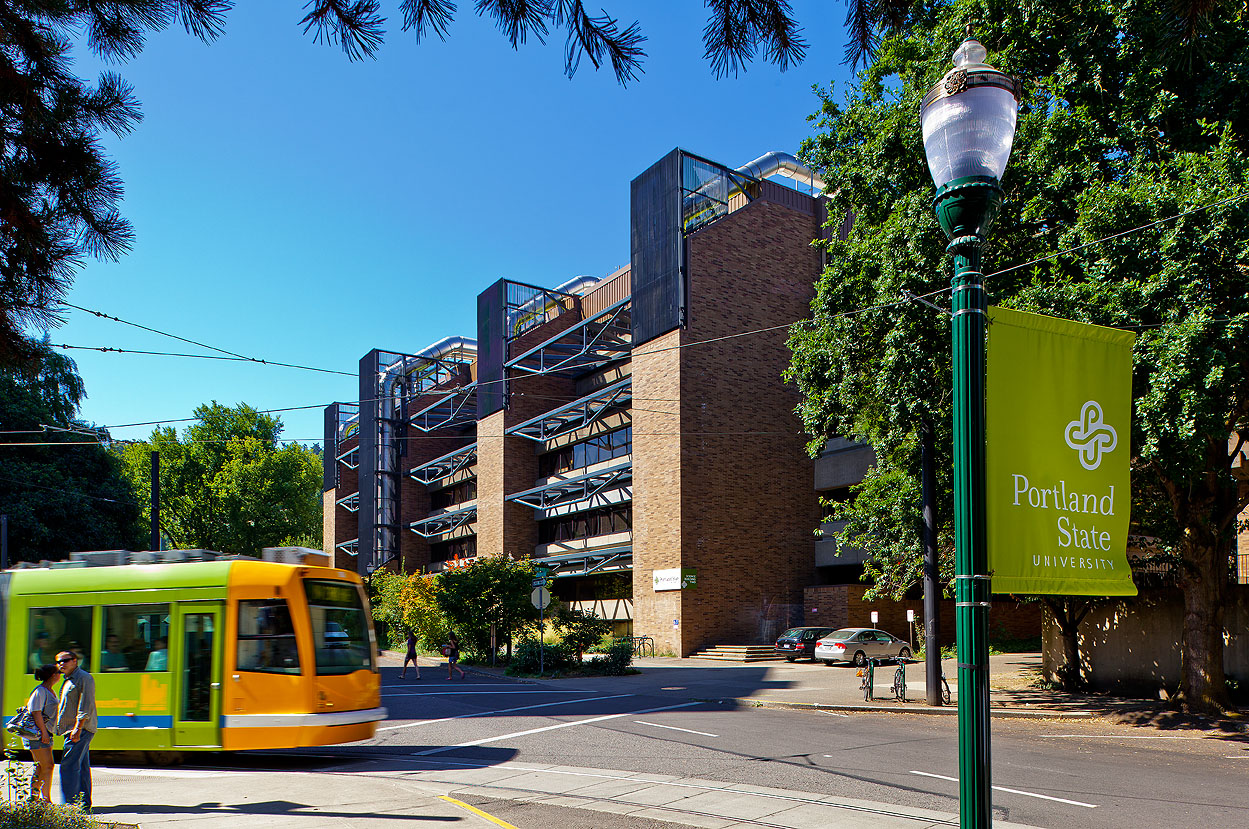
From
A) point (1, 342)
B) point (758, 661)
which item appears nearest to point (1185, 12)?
point (1, 342)

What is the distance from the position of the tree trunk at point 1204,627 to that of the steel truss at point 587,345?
2680 centimetres

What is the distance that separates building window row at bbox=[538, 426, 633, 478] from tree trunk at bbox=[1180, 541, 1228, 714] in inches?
1009

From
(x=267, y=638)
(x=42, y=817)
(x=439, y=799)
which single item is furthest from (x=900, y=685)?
(x=42, y=817)

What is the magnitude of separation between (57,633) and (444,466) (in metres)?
43.4

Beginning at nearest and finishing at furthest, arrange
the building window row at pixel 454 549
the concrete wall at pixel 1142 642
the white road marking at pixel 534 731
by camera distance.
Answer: the white road marking at pixel 534 731
the concrete wall at pixel 1142 642
the building window row at pixel 454 549

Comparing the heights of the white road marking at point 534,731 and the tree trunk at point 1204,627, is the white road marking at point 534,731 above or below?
below

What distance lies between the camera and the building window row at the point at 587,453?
1683 inches

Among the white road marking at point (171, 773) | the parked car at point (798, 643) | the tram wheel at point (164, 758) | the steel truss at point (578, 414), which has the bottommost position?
the parked car at point (798, 643)

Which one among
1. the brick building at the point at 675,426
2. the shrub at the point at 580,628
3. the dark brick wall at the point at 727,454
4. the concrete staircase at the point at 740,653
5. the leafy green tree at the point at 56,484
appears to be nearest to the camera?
the shrub at the point at 580,628

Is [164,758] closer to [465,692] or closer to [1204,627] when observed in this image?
[465,692]

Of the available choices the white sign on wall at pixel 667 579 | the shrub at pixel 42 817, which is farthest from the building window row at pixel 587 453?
the shrub at pixel 42 817

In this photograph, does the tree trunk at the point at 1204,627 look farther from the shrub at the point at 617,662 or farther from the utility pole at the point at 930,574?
the shrub at the point at 617,662

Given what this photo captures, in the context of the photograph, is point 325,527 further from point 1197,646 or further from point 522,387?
point 1197,646

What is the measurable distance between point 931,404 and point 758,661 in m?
18.9
